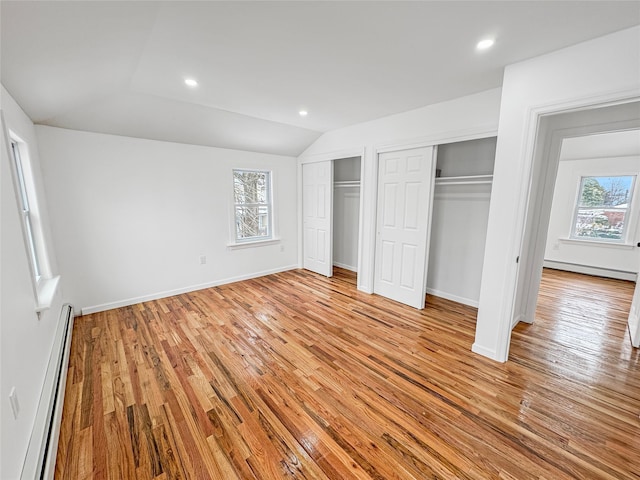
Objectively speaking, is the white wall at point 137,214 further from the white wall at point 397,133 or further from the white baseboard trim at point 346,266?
the white baseboard trim at point 346,266

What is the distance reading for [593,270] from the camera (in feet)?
16.8

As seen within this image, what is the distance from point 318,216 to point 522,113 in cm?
327

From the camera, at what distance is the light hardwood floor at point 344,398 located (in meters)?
1.48

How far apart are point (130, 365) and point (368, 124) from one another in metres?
3.88

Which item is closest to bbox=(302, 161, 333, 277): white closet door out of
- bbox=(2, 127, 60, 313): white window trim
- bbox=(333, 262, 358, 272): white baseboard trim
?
bbox=(333, 262, 358, 272): white baseboard trim

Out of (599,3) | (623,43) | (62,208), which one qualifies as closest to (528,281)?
(623,43)

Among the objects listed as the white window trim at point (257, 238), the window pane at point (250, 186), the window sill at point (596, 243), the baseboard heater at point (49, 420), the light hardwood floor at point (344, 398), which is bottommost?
the light hardwood floor at point (344, 398)

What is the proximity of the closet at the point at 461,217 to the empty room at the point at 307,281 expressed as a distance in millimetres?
29

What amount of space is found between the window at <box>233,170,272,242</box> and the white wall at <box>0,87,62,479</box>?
104 inches

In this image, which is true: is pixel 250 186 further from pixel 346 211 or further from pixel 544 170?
pixel 544 170

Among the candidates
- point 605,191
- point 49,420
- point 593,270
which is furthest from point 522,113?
point 593,270

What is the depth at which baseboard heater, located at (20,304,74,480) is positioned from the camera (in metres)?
1.31

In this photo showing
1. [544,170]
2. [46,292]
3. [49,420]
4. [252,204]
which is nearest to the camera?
[49,420]

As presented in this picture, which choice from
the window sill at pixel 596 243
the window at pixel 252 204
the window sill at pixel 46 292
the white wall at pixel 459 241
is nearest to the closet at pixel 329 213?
the window at pixel 252 204
